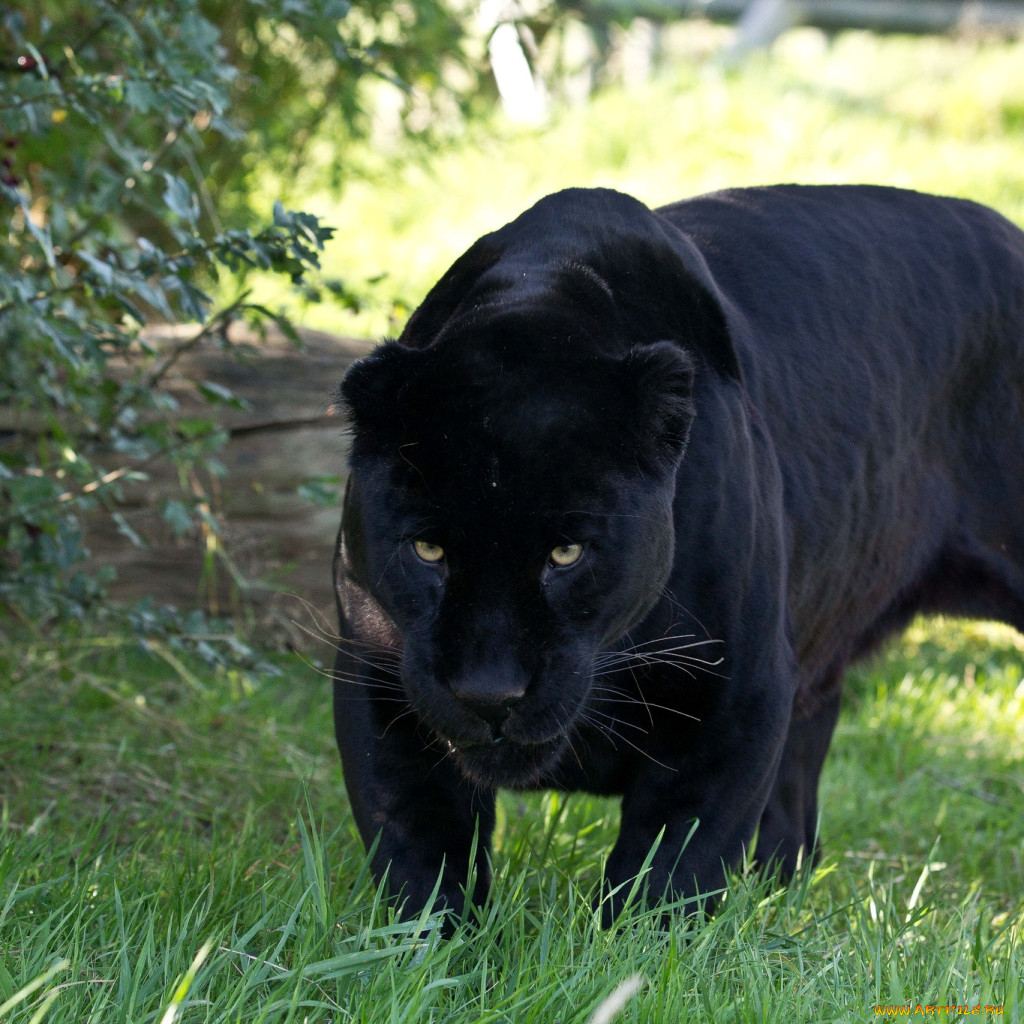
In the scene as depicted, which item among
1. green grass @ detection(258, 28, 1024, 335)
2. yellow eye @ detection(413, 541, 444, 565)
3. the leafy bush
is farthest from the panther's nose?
green grass @ detection(258, 28, 1024, 335)

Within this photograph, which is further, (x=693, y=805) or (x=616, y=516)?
(x=693, y=805)

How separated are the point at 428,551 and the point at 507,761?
1.27ft

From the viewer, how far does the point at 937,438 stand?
127 inches

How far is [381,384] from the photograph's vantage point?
2145 mm

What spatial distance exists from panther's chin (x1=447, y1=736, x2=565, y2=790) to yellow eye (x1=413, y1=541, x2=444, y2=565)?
1.05 feet

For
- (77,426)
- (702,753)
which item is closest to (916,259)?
(702,753)

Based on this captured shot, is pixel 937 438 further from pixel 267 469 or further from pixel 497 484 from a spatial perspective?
pixel 267 469

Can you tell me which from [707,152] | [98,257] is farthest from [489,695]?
[707,152]

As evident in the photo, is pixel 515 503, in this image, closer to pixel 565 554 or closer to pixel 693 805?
pixel 565 554

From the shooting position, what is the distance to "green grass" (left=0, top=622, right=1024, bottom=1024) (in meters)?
1.83

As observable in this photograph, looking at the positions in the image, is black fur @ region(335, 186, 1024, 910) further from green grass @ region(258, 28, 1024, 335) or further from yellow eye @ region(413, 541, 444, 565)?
green grass @ region(258, 28, 1024, 335)

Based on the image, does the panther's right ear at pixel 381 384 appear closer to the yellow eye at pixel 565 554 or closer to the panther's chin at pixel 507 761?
the yellow eye at pixel 565 554

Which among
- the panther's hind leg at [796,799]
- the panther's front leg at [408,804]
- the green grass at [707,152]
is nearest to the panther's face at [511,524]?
the panther's front leg at [408,804]

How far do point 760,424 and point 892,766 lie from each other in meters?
2.16
